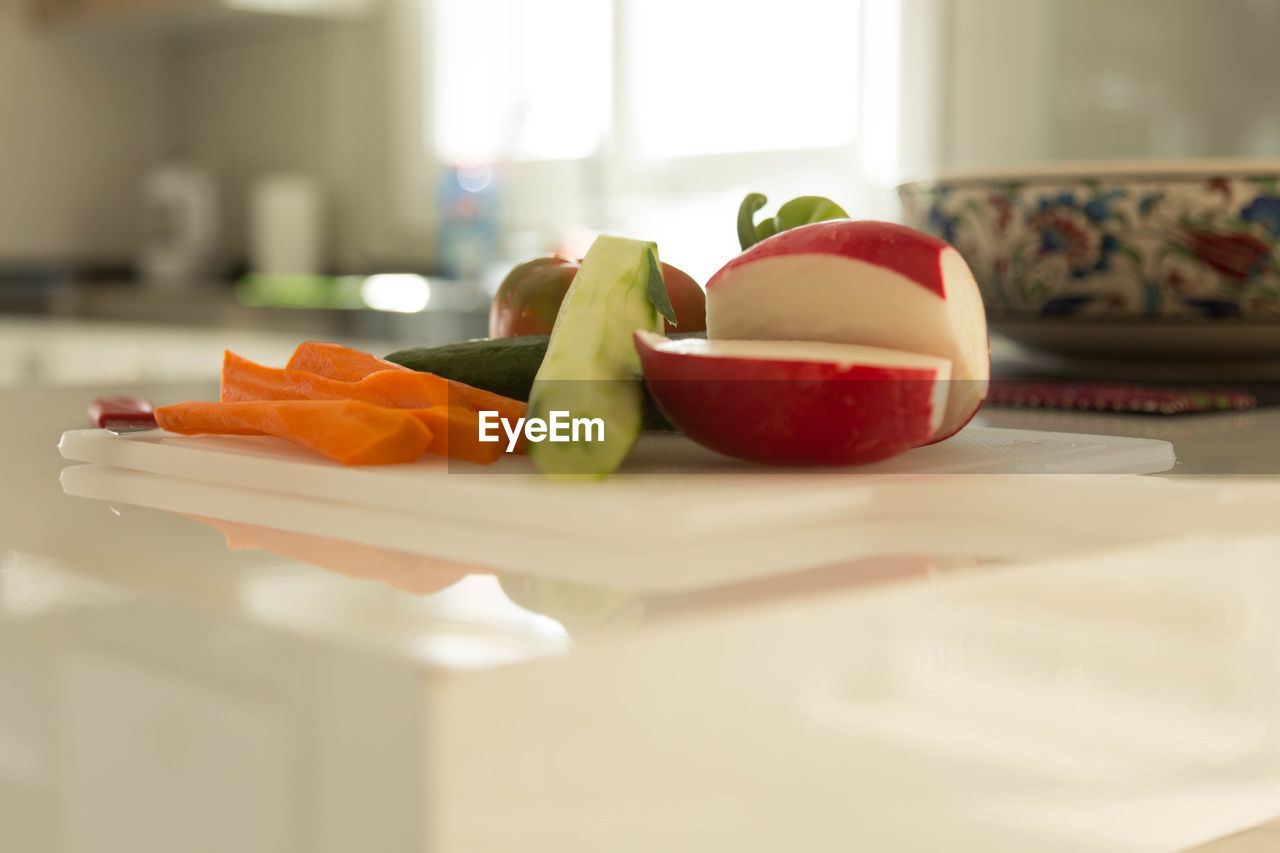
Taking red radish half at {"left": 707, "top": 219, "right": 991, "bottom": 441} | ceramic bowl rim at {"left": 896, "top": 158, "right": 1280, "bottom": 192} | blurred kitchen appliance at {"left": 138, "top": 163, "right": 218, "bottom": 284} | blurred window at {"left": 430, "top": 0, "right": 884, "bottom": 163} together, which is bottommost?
blurred kitchen appliance at {"left": 138, "top": 163, "right": 218, "bottom": 284}

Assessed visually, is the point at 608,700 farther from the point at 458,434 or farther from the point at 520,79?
the point at 520,79

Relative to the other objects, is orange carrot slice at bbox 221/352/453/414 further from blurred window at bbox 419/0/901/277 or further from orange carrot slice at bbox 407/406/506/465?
blurred window at bbox 419/0/901/277

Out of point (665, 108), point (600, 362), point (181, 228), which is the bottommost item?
point (181, 228)

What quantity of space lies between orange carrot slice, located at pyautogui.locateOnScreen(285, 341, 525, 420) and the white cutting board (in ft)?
0.10

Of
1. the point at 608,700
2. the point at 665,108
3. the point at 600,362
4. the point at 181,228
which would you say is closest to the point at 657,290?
the point at 600,362

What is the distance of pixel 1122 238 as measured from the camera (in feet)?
2.74

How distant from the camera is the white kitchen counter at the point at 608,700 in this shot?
0.91 ft

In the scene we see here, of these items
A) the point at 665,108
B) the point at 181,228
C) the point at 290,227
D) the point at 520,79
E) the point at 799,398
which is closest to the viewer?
the point at 799,398

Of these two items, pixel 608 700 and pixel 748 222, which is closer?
pixel 608 700

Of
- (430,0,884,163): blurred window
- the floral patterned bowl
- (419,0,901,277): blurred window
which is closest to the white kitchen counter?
the floral patterned bowl

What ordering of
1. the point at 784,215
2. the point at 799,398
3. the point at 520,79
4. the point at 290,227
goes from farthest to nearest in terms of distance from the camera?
the point at 290,227
the point at 520,79
the point at 784,215
the point at 799,398

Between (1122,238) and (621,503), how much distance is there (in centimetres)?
56

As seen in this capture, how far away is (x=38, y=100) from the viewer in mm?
3824

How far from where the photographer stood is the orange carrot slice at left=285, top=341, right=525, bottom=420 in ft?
1.62
